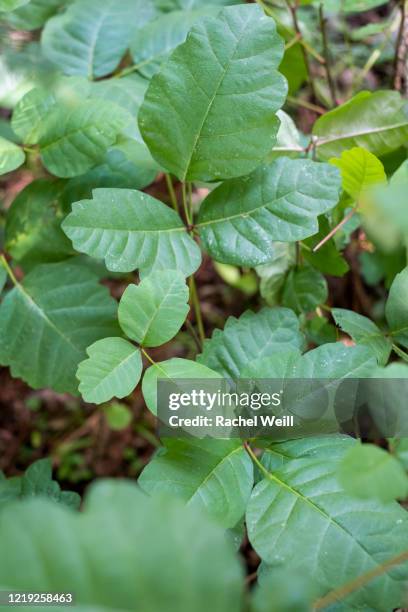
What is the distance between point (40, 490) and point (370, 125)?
1.03m

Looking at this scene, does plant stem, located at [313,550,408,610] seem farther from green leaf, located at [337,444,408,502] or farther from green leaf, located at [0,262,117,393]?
green leaf, located at [0,262,117,393]

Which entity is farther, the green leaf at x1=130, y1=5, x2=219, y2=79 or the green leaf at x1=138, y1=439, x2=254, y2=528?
the green leaf at x1=130, y1=5, x2=219, y2=79

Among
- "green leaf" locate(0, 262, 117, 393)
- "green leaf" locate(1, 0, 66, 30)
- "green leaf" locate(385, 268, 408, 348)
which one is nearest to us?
"green leaf" locate(385, 268, 408, 348)

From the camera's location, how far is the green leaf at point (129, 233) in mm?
945

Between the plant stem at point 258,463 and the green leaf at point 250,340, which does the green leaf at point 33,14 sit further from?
the plant stem at point 258,463

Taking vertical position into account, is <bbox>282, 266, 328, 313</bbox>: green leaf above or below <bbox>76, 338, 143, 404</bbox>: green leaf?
below

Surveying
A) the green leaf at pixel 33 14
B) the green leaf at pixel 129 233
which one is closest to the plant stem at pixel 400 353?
the green leaf at pixel 129 233

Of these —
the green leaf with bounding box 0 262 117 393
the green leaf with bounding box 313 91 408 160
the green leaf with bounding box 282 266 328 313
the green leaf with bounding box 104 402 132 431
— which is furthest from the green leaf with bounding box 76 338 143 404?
the green leaf with bounding box 104 402 132 431

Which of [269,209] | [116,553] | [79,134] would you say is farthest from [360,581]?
[79,134]

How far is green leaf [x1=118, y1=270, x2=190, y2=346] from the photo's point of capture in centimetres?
90

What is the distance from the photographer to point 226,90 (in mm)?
971

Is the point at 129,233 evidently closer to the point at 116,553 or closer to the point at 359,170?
the point at 359,170

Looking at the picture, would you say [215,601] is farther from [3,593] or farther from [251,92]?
[251,92]

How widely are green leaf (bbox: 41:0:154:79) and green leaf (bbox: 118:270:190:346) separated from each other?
73 centimetres
